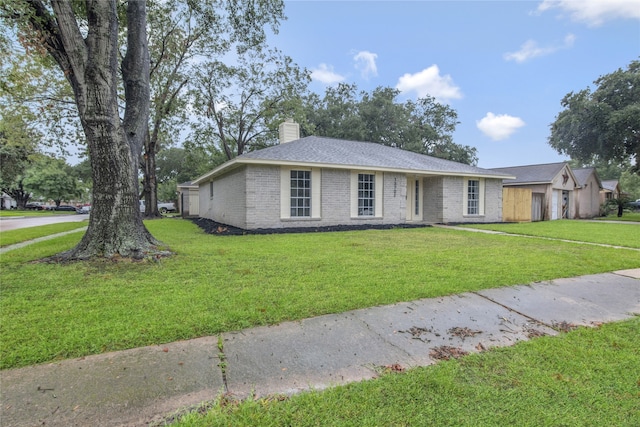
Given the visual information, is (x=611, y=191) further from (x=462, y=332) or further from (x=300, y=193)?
(x=462, y=332)

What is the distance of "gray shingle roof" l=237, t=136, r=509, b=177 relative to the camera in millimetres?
12039

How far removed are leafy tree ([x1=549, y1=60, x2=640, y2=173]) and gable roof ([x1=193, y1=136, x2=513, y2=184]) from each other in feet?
43.1

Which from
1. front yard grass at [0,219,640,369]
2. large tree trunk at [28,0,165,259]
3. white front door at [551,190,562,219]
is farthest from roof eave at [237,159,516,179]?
white front door at [551,190,562,219]

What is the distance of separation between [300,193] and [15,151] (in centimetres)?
3364

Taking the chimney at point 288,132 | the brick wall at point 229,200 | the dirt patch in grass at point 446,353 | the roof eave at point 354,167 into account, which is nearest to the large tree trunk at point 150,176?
the brick wall at point 229,200

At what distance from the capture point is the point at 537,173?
2220 centimetres

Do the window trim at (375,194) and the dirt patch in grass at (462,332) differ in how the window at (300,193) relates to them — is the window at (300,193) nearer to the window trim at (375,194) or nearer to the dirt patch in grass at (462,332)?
the window trim at (375,194)

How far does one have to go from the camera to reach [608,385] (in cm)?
233

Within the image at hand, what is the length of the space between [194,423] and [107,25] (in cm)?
733

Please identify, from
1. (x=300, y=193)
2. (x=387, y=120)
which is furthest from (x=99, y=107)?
(x=387, y=120)

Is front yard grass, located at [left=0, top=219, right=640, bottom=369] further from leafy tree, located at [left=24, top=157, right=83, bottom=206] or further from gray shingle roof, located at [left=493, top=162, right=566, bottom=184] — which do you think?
leafy tree, located at [left=24, top=157, right=83, bottom=206]

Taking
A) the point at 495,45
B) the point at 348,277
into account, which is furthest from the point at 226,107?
the point at 348,277

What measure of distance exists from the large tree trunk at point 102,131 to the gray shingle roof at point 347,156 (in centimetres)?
496

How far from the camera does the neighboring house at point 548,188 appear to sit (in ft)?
67.5
